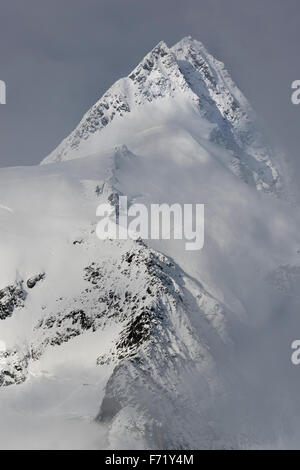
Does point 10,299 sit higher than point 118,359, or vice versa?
point 10,299

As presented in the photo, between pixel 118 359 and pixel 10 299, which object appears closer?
pixel 118 359

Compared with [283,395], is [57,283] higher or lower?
higher

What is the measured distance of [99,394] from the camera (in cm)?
13662

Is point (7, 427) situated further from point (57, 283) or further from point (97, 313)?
point (57, 283)

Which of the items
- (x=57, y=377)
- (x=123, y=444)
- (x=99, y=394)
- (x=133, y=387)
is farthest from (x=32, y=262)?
(x=123, y=444)

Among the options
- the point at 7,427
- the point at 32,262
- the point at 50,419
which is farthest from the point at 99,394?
the point at 32,262

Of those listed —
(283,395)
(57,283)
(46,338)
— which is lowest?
(283,395)

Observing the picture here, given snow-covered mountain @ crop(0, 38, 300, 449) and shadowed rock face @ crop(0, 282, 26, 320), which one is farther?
shadowed rock face @ crop(0, 282, 26, 320)

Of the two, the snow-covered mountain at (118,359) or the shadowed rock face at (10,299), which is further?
the shadowed rock face at (10,299)

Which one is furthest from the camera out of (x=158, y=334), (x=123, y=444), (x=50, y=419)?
(x=158, y=334)

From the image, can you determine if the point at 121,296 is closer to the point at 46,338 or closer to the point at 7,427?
the point at 46,338

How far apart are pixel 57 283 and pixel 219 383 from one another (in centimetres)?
5399
